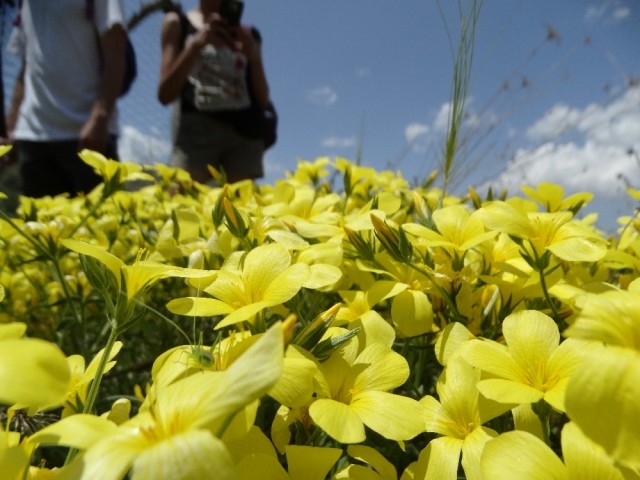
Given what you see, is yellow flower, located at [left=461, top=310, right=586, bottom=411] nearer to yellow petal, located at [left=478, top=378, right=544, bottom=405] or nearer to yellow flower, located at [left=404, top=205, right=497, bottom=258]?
yellow petal, located at [left=478, top=378, right=544, bottom=405]

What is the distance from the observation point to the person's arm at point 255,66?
3.74 m

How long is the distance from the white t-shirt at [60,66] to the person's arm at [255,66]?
0.83 metres

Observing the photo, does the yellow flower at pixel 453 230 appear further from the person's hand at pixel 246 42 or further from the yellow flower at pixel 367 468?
the person's hand at pixel 246 42

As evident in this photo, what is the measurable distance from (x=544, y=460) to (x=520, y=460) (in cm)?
2

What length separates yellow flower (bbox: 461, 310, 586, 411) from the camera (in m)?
0.63

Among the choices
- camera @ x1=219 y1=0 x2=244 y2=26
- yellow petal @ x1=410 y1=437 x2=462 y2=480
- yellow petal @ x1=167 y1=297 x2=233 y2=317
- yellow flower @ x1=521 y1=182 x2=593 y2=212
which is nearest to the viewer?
yellow petal @ x1=410 y1=437 x2=462 y2=480

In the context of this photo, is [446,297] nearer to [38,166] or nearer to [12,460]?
[12,460]

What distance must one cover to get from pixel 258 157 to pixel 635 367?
12.2ft

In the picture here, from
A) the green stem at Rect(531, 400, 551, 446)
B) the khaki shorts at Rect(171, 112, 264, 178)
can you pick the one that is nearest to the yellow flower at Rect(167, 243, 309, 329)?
the green stem at Rect(531, 400, 551, 446)

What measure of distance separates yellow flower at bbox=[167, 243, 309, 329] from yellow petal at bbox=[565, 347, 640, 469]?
0.37 metres

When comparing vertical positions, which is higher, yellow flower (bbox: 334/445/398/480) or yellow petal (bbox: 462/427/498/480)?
yellow petal (bbox: 462/427/498/480)

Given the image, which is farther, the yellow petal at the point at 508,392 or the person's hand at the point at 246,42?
the person's hand at the point at 246,42

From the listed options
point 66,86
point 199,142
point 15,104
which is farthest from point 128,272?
point 15,104

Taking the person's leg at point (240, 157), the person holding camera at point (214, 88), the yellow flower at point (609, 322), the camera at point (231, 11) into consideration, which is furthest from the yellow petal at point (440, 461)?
the camera at point (231, 11)
